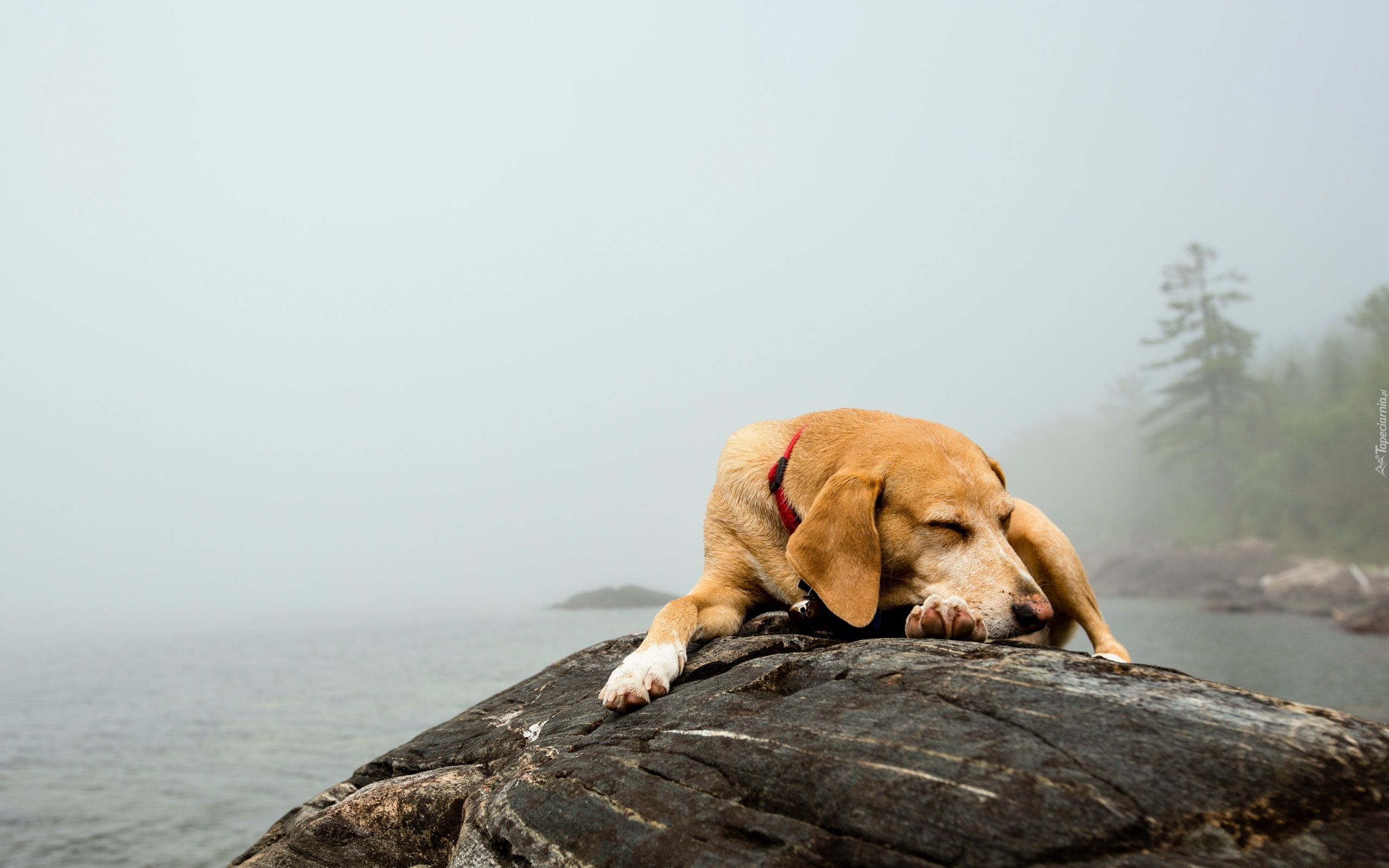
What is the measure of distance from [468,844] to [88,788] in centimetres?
2919

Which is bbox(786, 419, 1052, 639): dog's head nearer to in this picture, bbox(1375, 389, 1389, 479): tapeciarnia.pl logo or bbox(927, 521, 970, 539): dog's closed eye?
bbox(927, 521, 970, 539): dog's closed eye

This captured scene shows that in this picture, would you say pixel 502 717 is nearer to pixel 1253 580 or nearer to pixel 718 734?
pixel 718 734

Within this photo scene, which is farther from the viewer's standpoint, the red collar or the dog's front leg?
the red collar

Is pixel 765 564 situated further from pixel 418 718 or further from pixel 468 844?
pixel 418 718

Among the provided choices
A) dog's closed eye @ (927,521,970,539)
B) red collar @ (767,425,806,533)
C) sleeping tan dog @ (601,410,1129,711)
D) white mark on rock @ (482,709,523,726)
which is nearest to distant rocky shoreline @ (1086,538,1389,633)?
sleeping tan dog @ (601,410,1129,711)

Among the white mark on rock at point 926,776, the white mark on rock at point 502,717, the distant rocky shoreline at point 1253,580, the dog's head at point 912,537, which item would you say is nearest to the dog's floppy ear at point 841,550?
the dog's head at point 912,537

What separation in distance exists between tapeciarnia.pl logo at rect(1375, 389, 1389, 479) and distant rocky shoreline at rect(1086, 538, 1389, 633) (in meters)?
6.10

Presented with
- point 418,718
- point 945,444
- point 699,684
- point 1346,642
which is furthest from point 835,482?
point 1346,642

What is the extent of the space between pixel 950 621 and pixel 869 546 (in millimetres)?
556

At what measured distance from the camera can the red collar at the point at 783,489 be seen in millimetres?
5055

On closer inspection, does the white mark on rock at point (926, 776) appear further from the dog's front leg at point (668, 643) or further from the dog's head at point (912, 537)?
the dog's front leg at point (668, 643)

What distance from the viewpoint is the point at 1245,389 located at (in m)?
69.6

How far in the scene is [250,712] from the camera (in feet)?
124

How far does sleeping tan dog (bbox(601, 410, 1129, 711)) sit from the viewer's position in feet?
14.0
